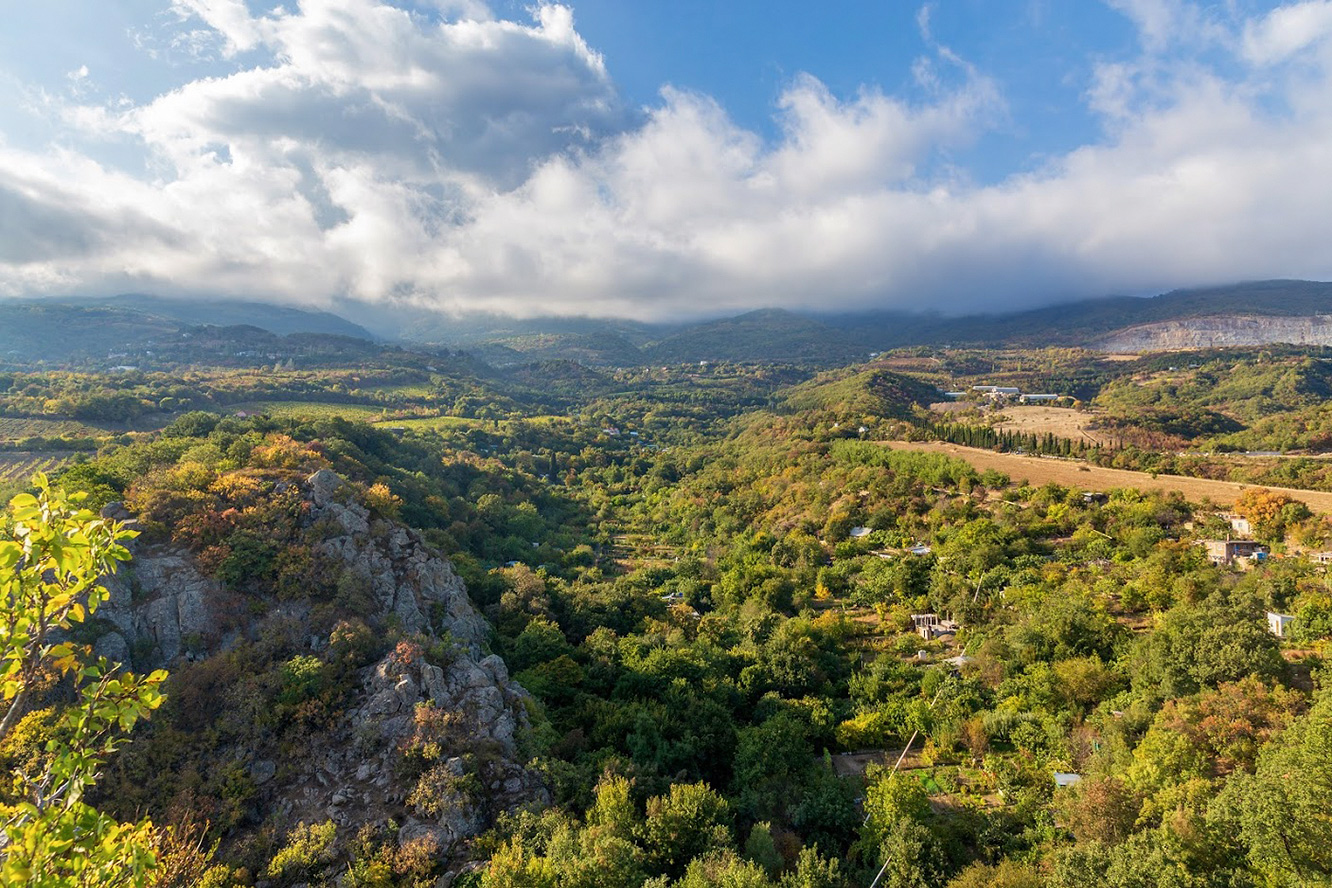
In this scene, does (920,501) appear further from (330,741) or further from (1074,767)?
(330,741)

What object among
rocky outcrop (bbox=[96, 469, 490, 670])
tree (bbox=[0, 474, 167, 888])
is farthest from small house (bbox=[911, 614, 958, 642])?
tree (bbox=[0, 474, 167, 888])

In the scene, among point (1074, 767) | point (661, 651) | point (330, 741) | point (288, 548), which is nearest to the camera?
point (330, 741)

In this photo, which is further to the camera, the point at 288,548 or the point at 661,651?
the point at 661,651

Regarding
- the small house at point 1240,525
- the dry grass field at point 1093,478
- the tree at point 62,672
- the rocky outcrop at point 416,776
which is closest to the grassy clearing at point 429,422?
the dry grass field at point 1093,478

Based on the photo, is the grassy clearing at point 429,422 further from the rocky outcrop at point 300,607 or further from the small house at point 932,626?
the small house at point 932,626

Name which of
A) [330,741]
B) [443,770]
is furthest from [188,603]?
[443,770]

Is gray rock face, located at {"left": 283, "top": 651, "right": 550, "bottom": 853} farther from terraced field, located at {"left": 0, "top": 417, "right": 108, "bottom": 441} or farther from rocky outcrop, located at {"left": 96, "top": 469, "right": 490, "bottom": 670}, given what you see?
terraced field, located at {"left": 0, "top": 417, "right": 108, "bottom": 441}

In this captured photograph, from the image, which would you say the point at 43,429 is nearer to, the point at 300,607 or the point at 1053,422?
the point at 300,607
